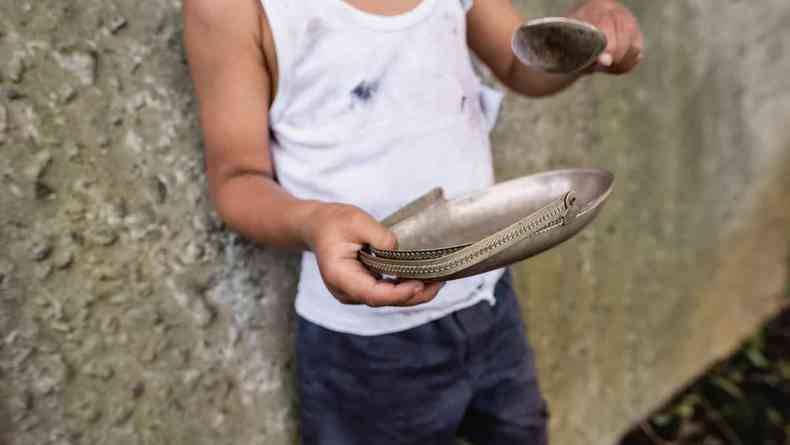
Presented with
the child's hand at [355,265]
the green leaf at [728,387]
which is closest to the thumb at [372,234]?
the child's hand at [355,265]

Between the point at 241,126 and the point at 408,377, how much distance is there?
0.30m

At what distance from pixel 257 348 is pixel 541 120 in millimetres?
540

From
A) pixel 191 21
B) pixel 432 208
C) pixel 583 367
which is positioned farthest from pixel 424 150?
pixel 583 367

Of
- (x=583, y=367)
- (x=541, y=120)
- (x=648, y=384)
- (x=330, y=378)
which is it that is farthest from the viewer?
(x=648, y=384)

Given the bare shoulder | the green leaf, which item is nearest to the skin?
the bare shoulder

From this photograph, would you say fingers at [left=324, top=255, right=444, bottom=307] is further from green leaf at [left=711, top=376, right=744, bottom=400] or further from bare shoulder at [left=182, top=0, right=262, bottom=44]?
green leaf at [left=711, top=376, right=744, bottom=400]

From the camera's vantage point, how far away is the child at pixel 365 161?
570 mm

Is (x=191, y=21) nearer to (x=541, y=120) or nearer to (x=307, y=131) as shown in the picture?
(x=307, y=131)

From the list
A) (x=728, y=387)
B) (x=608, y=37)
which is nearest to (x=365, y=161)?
(x=608, y=37)

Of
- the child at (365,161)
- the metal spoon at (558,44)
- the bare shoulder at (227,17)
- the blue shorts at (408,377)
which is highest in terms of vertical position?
the metal spoon at (558,44)

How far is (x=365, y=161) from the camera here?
630 millimetres

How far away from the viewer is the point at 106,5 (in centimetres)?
60

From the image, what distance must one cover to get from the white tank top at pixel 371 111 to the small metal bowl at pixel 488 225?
4 centimetres

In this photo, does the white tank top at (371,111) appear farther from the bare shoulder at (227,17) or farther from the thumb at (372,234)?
the thumb at (372,234)
